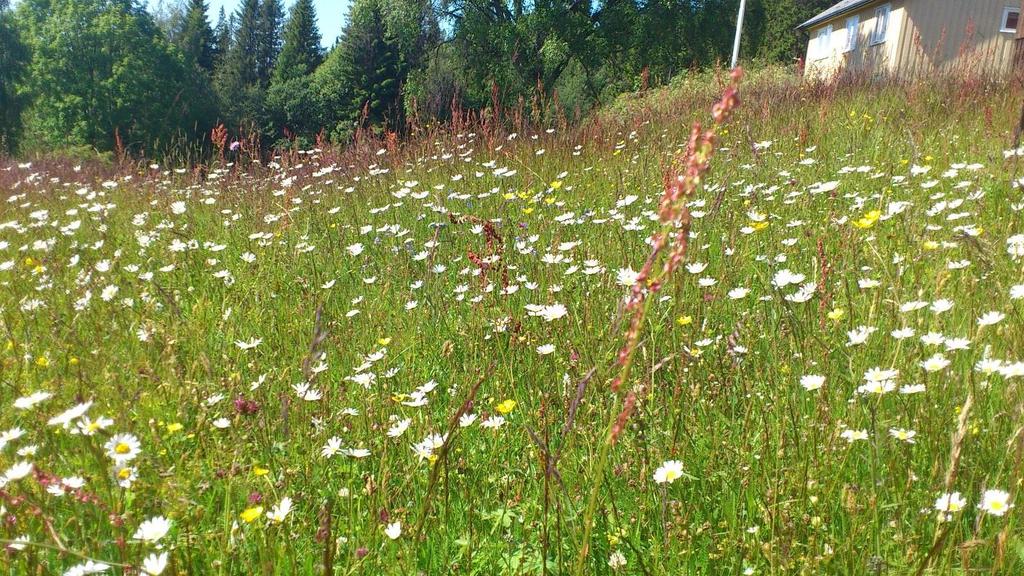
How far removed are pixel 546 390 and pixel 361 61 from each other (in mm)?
36488

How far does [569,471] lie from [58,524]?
1134 mm

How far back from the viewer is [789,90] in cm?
732

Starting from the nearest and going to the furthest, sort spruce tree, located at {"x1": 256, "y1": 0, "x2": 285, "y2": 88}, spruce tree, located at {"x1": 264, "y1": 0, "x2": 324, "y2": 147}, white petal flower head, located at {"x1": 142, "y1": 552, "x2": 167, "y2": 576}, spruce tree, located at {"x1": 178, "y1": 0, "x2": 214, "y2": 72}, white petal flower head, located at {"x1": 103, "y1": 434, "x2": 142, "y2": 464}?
1. white petal flower head, located at {"x1": 142, "y1": 552, "x2": 167, "y2": 576}
2. white petal flower head, located at {"x1": 103, "y1": 434, "x2": 142, "y2": 464}
3. spruce tree, located at {"x1": 264, "y1": 0, "x2": 324, "y2": 147}
4. spruce tree, located at {"x1": 178, "y1": 0, "x2": 214, "y2": 72}
5. spruce tree, located at {"x1": 256, "y1": 0, "x2": 285, "y2": 88}

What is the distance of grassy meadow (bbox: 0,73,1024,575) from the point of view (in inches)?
50.7

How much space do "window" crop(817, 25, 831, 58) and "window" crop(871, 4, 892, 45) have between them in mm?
3883

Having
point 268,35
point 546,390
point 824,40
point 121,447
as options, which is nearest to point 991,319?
point 546,390

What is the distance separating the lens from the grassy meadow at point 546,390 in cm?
129

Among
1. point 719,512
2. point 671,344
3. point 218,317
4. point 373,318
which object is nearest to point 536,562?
point 719,512

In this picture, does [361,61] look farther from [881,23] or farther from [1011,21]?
[1011,21]

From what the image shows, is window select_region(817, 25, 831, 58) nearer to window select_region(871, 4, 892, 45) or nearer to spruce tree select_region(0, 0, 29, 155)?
window select_region(871, 4, 892, 45)

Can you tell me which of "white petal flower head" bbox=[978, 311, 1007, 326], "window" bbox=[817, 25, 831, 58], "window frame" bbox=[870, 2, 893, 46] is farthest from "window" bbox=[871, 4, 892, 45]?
"white petal flower head" bbox=[978, 311, 1007, 326]

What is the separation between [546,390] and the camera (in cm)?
195

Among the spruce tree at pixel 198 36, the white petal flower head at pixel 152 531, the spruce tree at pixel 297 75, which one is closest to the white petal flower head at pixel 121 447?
the white petal flower head at pixel 152 531

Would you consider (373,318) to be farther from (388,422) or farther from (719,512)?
(719,512)
